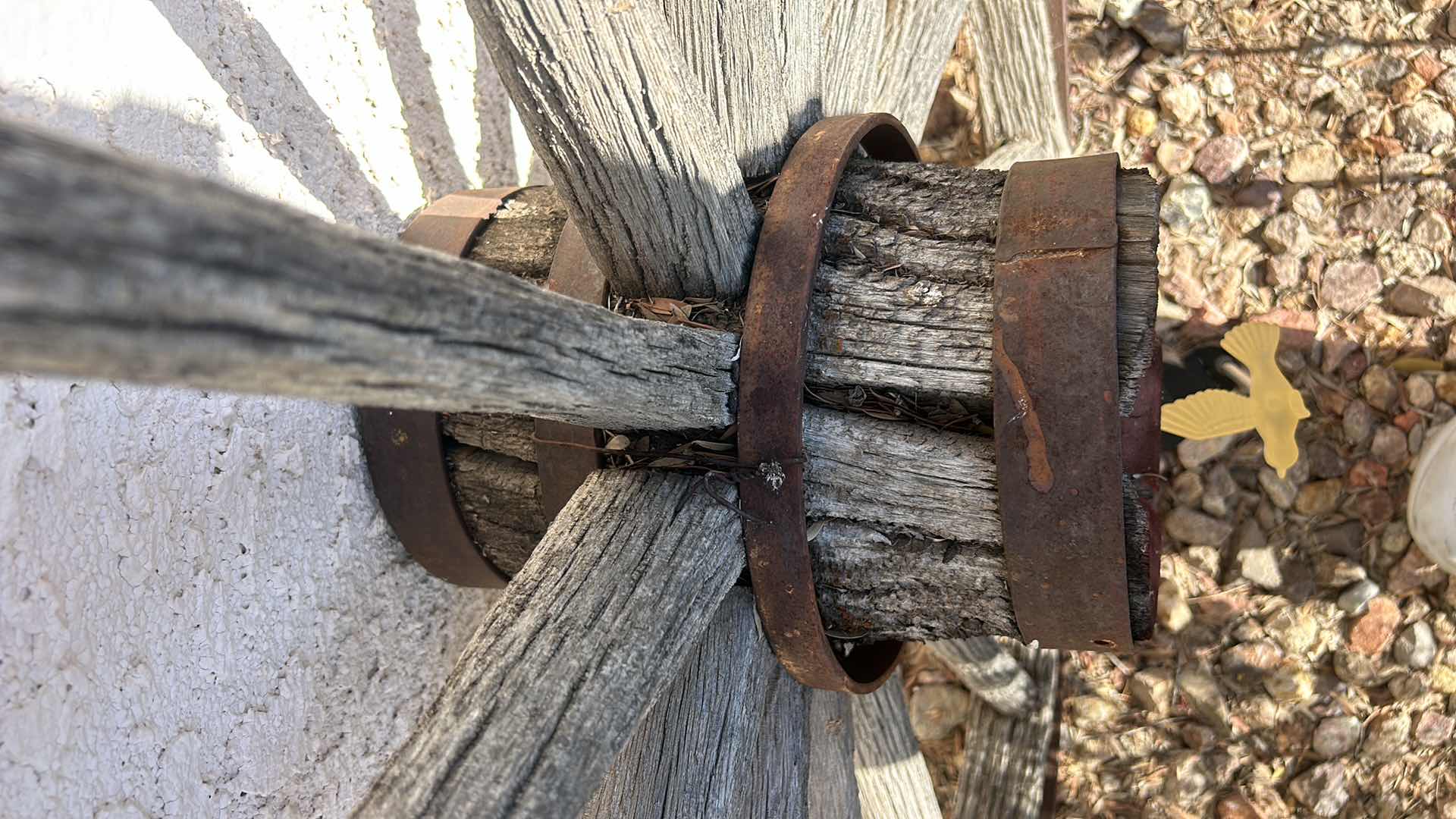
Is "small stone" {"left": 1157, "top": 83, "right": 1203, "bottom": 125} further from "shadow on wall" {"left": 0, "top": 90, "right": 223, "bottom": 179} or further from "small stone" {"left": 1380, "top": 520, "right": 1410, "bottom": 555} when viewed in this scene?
"shadow on wall" {"left": 0, "top": 90, "right": 223, "bottom": 179}

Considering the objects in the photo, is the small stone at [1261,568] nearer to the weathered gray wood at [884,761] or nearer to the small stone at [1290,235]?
the small stone at [1290,235]

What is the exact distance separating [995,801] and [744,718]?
152 cm

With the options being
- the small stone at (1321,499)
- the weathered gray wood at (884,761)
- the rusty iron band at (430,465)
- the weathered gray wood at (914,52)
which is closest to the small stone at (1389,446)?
the small stone at (1321,499)

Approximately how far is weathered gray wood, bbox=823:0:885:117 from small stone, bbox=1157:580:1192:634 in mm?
1674

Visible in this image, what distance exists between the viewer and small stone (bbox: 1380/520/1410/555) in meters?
2.56

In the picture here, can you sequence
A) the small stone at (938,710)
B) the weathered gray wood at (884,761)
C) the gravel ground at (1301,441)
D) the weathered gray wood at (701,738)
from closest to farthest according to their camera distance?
the weathered gray wood at (701,738), the weathered gray wood at (884,761), the gravel ground at (1301,441), the small stone at (938,710)

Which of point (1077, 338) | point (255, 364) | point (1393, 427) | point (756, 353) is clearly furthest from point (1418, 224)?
point (255, 364)

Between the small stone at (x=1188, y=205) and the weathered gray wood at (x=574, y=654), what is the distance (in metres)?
2.10

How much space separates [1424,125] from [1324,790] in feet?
5.66

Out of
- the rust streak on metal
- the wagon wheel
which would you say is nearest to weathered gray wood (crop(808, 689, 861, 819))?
the wagon wheel

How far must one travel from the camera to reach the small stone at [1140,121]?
2.83 meters

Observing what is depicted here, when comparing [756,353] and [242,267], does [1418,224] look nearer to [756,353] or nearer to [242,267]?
[756,353]

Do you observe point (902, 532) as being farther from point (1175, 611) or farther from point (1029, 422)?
point (1175, 611)

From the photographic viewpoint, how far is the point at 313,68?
164cm
